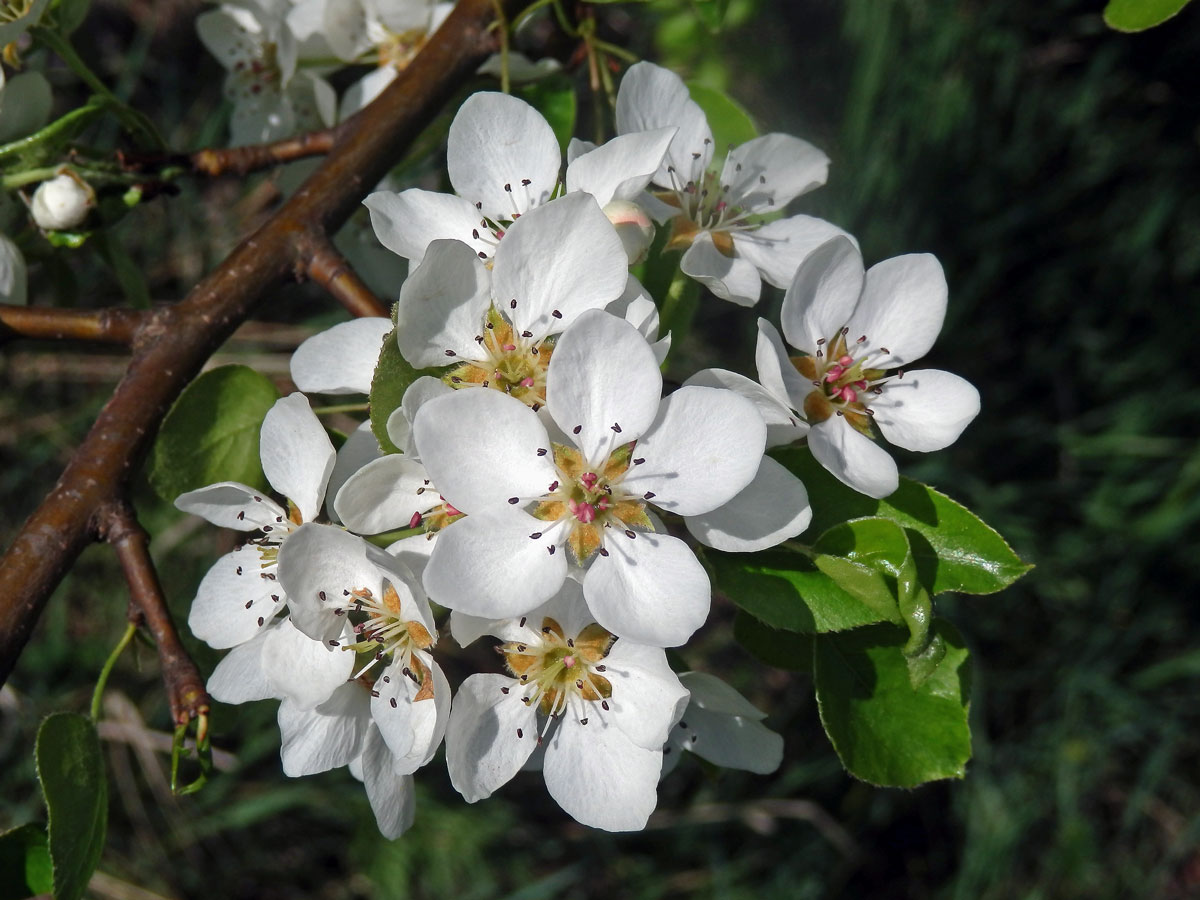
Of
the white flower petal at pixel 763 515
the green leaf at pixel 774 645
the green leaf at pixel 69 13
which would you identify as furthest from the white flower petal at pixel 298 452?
the green leaf at pixel 69 13

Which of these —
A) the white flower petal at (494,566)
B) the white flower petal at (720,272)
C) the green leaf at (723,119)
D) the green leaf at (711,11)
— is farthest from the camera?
the green leaf at (723,119)

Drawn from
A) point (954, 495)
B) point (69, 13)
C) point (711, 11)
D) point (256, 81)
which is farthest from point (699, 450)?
point (954, 495)

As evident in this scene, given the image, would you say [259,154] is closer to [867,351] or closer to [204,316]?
[204,316]

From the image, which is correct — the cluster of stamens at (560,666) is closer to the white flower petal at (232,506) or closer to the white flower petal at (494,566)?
the white flower petal at (494,566)

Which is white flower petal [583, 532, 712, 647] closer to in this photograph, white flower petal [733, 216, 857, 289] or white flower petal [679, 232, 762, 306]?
white flower petal [679, 232, 762, 306]

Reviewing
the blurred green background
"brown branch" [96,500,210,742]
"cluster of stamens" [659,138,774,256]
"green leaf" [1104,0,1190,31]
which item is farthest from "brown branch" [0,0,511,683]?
the blurred green background

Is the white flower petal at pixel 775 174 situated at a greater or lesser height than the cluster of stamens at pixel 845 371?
greater

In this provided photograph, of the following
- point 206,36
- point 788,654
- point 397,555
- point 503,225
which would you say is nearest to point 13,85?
point 206,36
